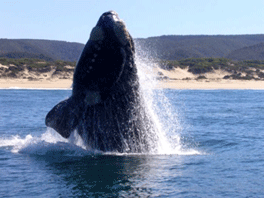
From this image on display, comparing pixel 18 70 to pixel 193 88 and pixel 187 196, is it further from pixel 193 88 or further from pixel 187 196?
pixel 187 196

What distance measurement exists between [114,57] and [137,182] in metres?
2.38

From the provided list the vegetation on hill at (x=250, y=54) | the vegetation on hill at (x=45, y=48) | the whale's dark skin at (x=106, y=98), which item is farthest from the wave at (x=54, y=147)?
the vegetation on hill at (x=45, y=48)

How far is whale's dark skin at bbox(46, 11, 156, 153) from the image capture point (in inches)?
310

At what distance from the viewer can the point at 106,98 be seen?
8.27 m

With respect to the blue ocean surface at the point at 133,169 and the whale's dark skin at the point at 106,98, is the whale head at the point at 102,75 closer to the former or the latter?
the whale's dark skin at the point at 106,98

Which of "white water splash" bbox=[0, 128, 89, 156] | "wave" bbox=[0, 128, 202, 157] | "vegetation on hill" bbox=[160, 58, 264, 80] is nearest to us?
"wave" bbox=[0, 128, 202, 157]

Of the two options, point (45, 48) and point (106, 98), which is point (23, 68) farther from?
point (45, 48)

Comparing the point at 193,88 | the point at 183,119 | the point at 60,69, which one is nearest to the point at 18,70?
the point at 60,69

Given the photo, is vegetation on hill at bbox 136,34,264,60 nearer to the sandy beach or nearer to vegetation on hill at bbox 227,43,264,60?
vegetation on hill at bbox 227,43,264,60

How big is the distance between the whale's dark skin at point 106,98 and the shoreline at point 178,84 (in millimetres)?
36543

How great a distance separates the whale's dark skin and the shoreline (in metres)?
36.5

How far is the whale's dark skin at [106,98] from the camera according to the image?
25.8 feet

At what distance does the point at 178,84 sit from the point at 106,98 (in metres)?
40.3

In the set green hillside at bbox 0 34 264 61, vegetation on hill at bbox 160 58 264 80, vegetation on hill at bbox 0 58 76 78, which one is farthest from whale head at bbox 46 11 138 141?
green hillside at bbox 0 34 264 61
